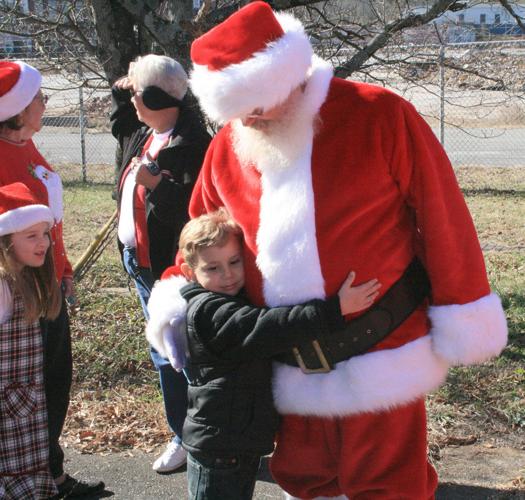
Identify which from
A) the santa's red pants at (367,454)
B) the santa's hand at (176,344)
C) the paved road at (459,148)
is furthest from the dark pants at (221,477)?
the paved road at (459,148)

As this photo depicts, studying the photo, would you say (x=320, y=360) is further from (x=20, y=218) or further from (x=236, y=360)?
(x=20, y=218)

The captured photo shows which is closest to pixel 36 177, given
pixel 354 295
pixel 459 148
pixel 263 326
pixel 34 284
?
pixel 34 284

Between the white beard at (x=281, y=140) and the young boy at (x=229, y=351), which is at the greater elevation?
the white beard at (x=281, y=140)

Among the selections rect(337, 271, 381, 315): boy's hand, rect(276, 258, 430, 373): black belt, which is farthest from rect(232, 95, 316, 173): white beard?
rect(276, 258, 430, 373): black belt

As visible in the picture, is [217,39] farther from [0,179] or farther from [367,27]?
[367,27]

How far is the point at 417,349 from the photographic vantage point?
253 cm

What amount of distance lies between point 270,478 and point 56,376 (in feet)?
3.49

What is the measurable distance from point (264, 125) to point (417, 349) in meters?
0.85

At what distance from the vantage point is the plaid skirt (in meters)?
3.33

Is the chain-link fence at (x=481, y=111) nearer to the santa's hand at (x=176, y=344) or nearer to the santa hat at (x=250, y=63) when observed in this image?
the santa hat at (x=250, y=63)

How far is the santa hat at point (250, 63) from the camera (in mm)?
2387

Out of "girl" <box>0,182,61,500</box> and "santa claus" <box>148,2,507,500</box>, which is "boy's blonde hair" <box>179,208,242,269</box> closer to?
"santa claus" <box>148,2,507,500</box>

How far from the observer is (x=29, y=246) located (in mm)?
3281

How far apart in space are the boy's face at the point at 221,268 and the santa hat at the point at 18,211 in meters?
1.01
